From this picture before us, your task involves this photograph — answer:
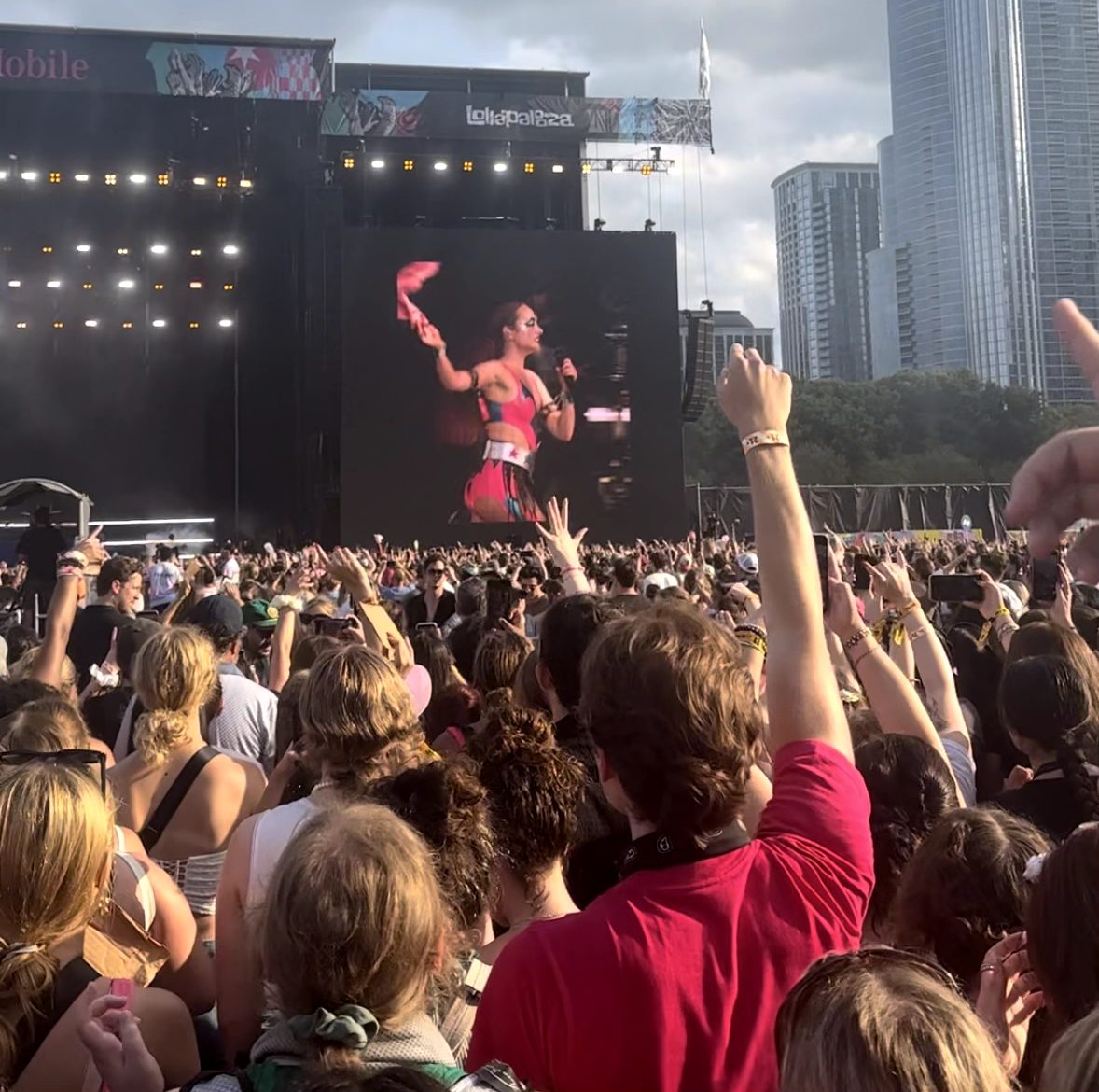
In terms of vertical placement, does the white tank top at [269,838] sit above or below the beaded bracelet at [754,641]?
below

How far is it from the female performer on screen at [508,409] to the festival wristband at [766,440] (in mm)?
23875

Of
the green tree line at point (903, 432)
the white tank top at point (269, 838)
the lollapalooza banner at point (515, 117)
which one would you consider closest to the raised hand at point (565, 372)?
the lollapalooza banner at point (515, 117)

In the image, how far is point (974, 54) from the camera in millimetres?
57094

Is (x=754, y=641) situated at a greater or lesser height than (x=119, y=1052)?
greater

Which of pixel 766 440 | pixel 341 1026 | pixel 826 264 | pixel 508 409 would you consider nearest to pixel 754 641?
pixel 766 440

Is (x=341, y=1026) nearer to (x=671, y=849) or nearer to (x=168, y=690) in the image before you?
(x=671, y=849)

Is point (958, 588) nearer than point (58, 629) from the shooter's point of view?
No

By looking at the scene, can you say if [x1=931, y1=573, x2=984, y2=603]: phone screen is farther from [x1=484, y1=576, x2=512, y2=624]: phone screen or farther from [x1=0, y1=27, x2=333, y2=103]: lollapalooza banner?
[x1=0, y1=27, x2=333, y2=103]: lollapalooza banner

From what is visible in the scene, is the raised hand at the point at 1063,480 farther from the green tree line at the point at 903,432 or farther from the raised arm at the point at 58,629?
the green tree line at the point at 903,432

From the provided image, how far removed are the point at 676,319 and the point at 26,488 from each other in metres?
14.6

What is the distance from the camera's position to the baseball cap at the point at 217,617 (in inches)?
190

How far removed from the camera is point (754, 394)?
197cm

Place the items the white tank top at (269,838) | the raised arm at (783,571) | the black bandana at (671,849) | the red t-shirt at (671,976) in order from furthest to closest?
1. the white tank top at (269,838)
2. the raised arm at (783,571)
3. the black bandana at (671,849)
4. the red t-shirt at (671,976)

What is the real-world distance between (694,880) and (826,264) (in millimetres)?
91845
